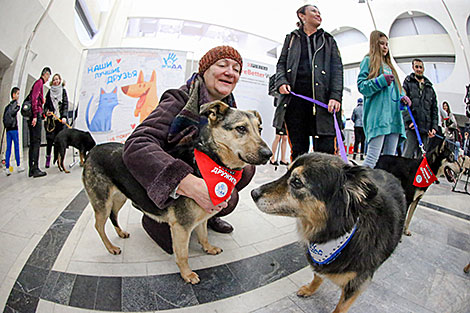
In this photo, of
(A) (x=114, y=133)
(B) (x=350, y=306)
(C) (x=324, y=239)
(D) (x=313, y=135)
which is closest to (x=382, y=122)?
(D) (x=313, y=135)

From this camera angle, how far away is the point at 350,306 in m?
1.00

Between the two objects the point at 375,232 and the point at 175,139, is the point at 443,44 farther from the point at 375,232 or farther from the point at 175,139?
the point at 175,139

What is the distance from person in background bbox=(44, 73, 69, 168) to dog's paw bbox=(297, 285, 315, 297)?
4.12 ft

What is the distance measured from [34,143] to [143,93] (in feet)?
13.8

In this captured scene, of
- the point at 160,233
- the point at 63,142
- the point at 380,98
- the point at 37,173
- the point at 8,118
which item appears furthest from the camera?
the point at 380,98

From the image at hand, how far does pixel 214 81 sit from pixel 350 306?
57.2 inches

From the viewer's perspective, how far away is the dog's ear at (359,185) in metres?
0.91

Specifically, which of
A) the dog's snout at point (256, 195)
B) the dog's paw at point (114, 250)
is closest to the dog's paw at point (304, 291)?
the dog's snout at point (256, 195)

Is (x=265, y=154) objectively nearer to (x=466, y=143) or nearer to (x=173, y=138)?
(x=173, y=138)

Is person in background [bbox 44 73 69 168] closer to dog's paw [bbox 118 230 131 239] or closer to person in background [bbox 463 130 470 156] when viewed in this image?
dog's paw [bbox 118 230 131 239]

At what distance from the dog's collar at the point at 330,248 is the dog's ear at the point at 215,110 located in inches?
34.9

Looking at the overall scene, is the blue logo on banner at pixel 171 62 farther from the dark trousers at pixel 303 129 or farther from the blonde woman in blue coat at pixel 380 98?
the blonde woman in blue coat at pixel 380 98

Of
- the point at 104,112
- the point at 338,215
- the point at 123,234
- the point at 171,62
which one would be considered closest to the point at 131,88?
the point at 104,112

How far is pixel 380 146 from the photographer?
1.85 meters
